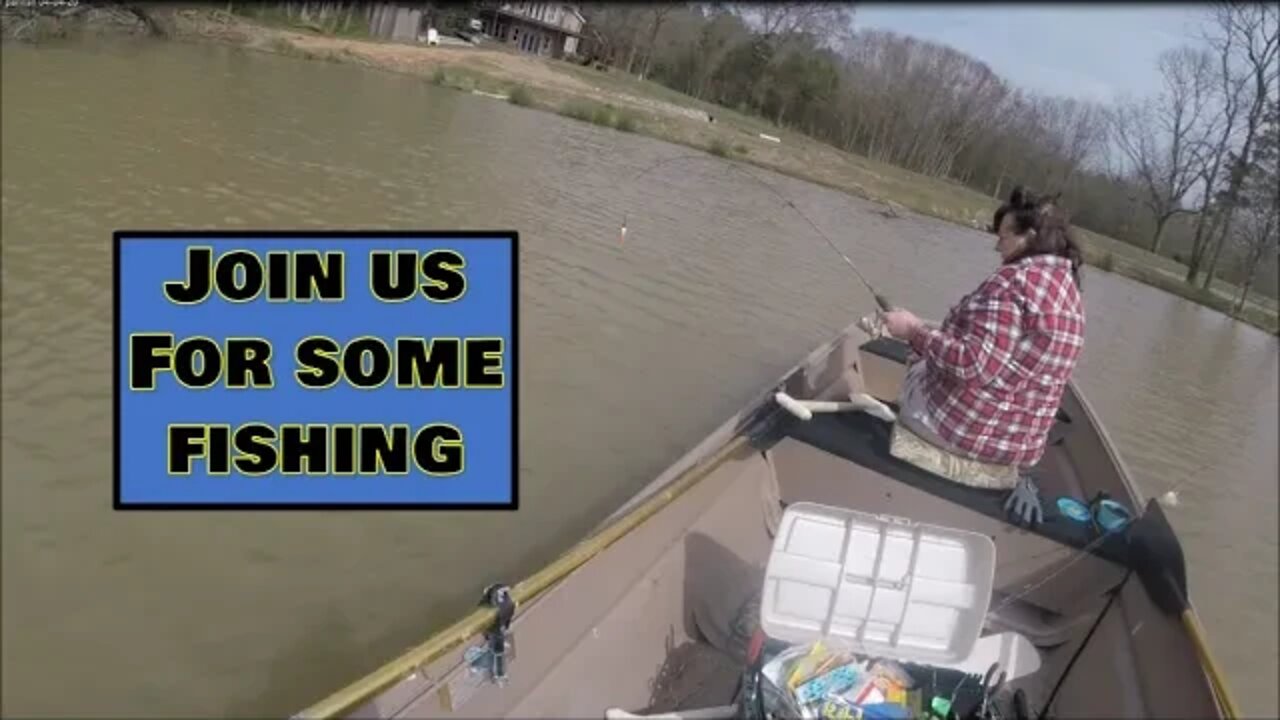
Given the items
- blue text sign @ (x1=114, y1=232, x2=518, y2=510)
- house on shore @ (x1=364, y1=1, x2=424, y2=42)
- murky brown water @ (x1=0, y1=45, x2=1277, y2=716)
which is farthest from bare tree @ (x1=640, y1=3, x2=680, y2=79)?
blue text sign @ (x1=114, y1=232, x2=518, y2=510)

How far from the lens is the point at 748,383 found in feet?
26.8

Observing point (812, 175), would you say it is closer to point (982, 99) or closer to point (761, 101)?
point (982, 99)

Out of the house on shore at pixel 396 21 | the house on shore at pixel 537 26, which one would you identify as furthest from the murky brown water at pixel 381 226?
the house on shore at pixel 537 26

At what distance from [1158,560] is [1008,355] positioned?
2.98 feet

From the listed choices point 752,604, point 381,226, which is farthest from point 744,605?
point 381,226

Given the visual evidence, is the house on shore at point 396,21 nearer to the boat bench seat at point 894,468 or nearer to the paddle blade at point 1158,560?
the boat bench seat at point 894,468

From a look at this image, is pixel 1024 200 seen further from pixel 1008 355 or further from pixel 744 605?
pixel 744 605

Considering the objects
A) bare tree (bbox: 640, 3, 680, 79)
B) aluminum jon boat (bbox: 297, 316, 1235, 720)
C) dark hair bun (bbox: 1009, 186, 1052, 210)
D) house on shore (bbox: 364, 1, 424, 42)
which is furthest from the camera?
bare tree (bbox: 640, 3, 680, 79)

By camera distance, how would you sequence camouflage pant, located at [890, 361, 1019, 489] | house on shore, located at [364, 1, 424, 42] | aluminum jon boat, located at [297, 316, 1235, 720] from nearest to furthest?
aluminum jon boat, located at [297, 316, 1235, 720] < camouflage pant, located at [890, 361, 1019, 489] < house on shore, located at [364, 1, 424, 42]

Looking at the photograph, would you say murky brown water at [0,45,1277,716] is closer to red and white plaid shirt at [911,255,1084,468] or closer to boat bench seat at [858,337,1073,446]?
boat bench seat at [858,337,1073,446]

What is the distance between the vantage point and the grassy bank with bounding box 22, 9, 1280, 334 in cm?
2223

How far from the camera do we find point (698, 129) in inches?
1113

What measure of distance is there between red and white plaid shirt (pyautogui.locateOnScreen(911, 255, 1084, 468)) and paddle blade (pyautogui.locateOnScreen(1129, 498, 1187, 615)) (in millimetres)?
525

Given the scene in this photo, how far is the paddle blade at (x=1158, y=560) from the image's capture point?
310 cm
